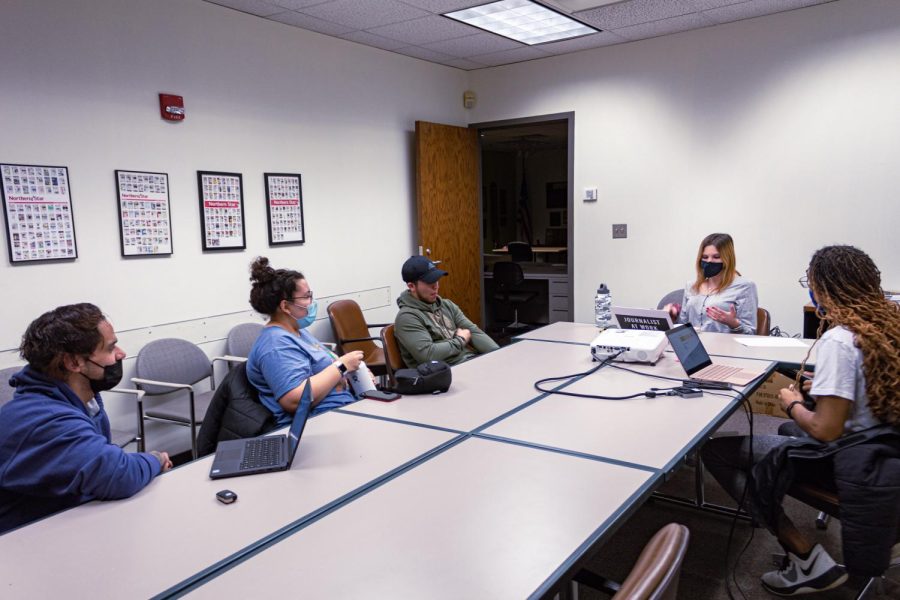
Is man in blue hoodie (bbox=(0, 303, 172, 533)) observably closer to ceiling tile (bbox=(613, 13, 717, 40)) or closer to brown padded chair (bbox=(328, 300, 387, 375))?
brown padded chair (bbox=(328, 300, 387, 375))

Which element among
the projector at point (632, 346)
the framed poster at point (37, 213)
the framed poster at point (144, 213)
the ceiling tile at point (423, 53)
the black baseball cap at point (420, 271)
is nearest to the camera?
the projector at point (632, 346)

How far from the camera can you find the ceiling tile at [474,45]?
4.76m

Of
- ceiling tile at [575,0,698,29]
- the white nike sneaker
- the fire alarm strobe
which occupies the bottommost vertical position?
the white nike sneaker

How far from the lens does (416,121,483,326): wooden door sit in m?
5.29

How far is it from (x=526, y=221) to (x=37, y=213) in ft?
29.3

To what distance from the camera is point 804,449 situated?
199 cm

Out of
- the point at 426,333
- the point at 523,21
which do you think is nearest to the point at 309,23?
the point at 523,21

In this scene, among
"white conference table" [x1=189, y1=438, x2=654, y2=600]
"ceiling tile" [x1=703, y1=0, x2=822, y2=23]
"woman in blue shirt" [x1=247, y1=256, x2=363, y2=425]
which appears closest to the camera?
"white conference table" [x1=189, y1=438, x2=654, y2=600]

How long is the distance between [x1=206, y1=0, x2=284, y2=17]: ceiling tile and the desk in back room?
3.54 metres

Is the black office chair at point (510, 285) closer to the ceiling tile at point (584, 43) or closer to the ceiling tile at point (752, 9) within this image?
the ceiling tile at point (584, 43)

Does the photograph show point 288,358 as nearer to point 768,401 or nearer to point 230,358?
point 230,358

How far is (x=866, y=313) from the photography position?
1.98 meters

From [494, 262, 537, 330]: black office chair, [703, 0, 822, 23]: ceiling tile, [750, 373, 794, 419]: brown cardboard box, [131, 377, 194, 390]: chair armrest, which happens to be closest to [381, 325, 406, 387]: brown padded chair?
[131, 377, 194, 390]: chair armrest

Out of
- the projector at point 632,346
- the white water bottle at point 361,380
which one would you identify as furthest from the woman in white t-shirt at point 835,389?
the white water bottle at point 361,380
